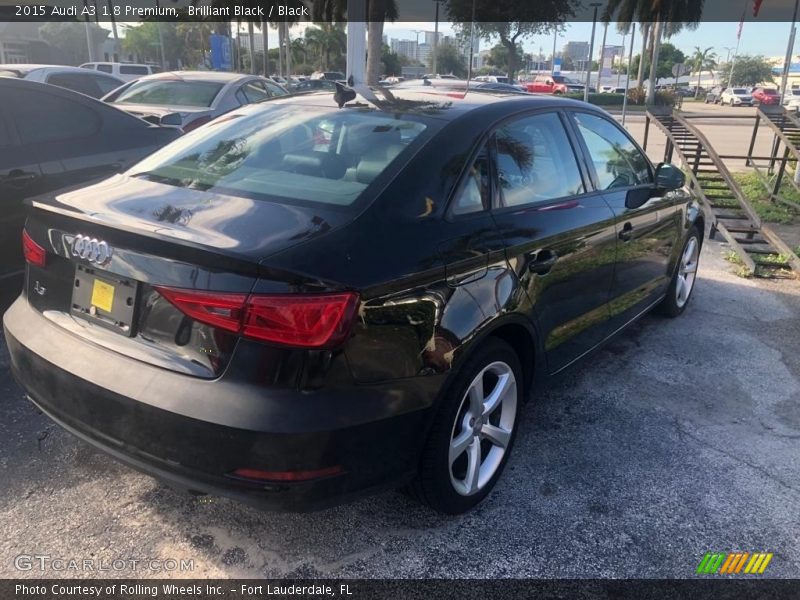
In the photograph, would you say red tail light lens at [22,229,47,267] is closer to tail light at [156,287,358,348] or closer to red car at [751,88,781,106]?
tail light at [156,287,358,348]

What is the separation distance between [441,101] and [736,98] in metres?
58.0

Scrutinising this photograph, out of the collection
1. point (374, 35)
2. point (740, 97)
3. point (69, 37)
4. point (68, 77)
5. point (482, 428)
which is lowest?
point (740, 97)

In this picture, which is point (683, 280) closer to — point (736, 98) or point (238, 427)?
point (238, 427)

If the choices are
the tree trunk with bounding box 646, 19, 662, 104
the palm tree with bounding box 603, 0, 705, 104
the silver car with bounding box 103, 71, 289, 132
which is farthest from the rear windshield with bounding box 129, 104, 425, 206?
the palm tree with bounding box 603, 0, 705, 104

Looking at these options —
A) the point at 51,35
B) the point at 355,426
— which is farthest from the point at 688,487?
the point at 51,35

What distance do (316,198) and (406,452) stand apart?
971 millimetres

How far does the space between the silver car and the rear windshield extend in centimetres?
580

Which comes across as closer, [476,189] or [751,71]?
[476,189]

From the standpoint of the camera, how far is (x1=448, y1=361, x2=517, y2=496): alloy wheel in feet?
8.54

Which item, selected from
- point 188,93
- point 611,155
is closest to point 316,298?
point 611,155

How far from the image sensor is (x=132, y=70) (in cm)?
2762

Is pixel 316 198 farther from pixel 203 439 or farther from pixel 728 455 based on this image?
pixel 728 455

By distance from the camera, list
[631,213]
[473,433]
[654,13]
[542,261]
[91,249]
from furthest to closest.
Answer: [654,13] < [631,213] < [542,261] < [473,433] < [91,249]

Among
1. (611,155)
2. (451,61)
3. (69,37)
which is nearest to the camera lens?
(611,155)
